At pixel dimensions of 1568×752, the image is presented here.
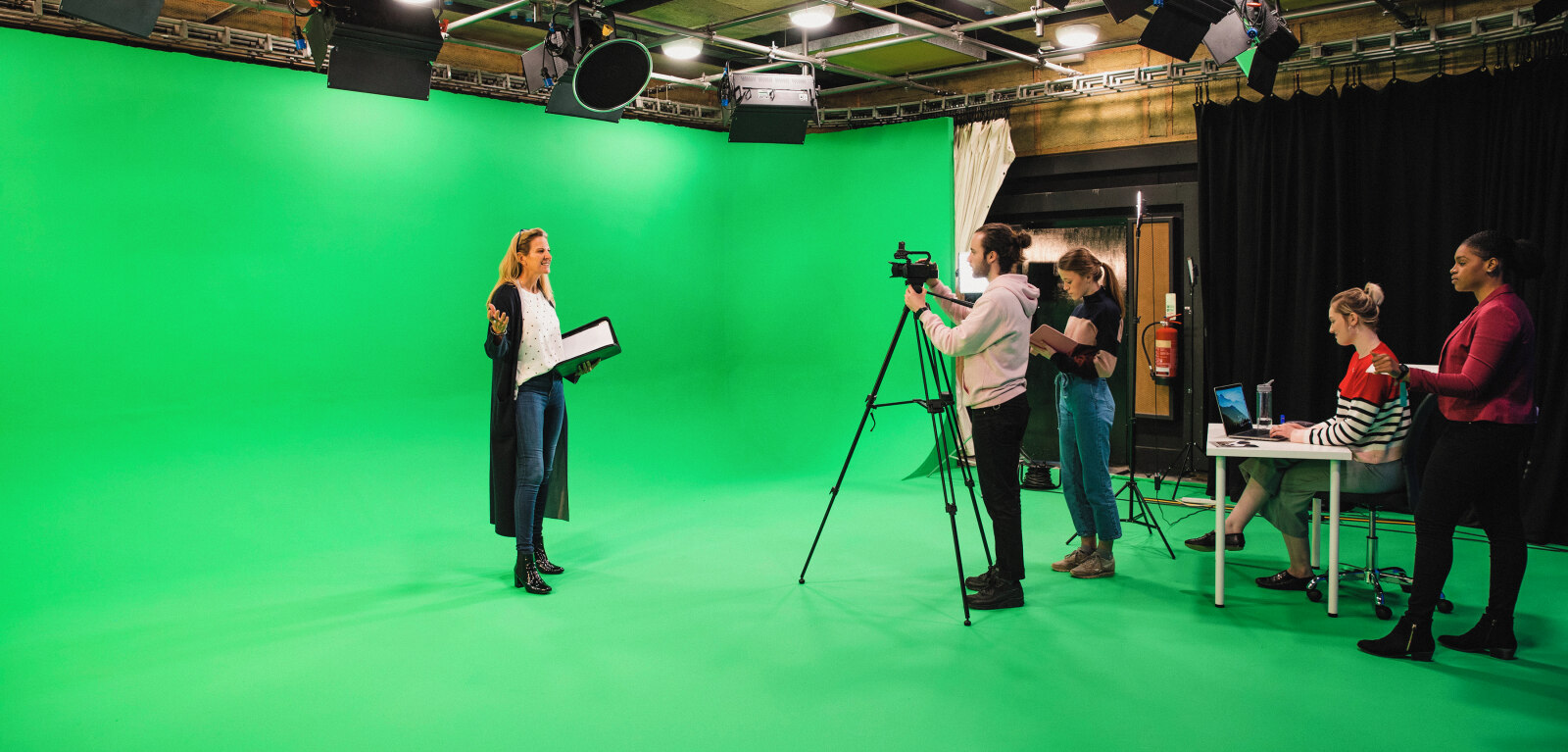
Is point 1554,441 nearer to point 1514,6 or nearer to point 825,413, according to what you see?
point 1514,6

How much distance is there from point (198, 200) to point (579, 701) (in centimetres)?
367

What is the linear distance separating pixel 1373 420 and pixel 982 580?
1554mm

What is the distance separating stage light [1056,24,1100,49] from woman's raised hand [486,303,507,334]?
3824 millimetres

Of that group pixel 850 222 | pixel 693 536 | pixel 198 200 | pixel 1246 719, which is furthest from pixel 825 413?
pixel 1246 719

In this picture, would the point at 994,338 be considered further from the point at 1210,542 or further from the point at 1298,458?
the point at 1210,542

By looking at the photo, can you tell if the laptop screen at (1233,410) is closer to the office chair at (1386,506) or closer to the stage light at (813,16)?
the office chair at (1386,506)

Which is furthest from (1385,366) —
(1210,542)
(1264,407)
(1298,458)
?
(1210,542)

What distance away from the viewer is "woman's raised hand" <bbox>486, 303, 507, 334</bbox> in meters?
3.90

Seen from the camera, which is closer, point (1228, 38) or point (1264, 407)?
point (1264, 407)

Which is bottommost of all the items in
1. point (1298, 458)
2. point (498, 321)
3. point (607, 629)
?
point (607, 629)

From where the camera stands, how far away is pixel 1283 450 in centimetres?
347

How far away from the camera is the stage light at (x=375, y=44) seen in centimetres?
396

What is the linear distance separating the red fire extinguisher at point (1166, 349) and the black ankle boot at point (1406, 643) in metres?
3.27

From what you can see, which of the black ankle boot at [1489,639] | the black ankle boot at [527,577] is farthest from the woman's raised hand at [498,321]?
the black ankle boot at [1489,639]
